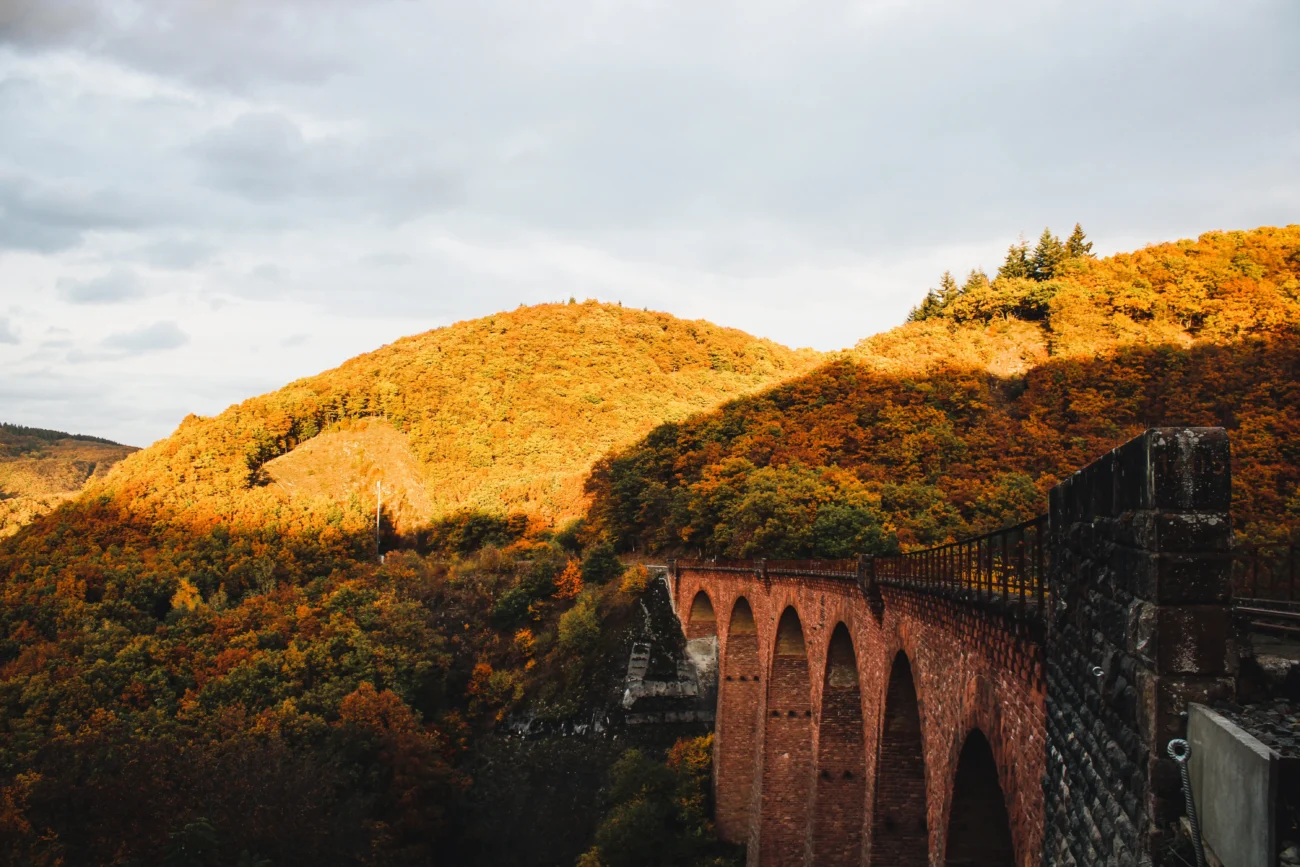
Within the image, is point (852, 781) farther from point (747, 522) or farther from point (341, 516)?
point (341, 516)

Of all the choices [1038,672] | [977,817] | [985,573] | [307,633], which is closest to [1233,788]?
[1038,672]

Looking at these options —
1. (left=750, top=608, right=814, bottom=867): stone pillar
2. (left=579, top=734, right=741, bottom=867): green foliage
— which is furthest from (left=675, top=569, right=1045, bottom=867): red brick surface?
(left=579, top=734, right=741, bottom=867): green foliage

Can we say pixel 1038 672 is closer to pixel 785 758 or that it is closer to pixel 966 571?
pixel 966 571

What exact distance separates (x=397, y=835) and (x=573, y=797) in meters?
5.93

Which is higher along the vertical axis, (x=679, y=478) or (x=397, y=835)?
(x=679, y=478)

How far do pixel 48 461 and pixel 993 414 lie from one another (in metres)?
90.2

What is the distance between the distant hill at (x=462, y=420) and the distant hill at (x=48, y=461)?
1996 centimetres

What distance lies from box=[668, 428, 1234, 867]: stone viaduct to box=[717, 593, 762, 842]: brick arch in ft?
28.9

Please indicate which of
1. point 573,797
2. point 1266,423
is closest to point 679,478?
point 573,797

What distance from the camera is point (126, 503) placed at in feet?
152

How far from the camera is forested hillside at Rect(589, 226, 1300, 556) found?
2481cm

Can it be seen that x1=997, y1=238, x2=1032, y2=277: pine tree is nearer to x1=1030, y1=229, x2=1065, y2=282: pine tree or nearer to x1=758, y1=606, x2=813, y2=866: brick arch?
x1=1030, y1=229, x2=1065, y2=282: pine tree

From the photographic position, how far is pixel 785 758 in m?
20.7

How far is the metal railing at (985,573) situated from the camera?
5.92m
